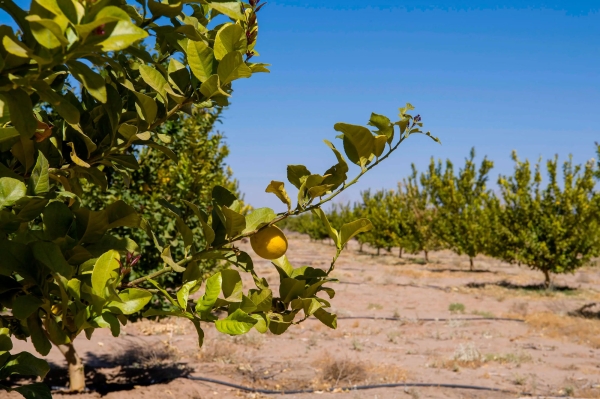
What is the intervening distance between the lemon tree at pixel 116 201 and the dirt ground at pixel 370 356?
387cm

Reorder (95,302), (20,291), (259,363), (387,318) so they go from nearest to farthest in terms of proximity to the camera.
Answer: (95,302)
(20,291)
(259,363)
(387,318)

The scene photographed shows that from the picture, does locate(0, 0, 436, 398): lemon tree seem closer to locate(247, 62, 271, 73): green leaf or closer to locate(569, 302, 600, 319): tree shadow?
locate(247, 62, 271, 73): green leaf

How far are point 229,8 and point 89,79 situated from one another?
16.9 inches

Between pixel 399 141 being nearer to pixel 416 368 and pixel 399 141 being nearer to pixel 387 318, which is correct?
pixel 416 368

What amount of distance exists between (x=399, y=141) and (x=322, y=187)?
23 cm

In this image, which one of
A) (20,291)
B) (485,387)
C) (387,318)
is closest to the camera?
(20,291)

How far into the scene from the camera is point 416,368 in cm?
628

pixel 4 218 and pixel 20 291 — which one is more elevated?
pixel 4 218

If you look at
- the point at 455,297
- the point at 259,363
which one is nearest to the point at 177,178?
the point at 259,363

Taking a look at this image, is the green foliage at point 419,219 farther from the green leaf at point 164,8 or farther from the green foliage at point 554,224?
the green leaf at point 164,8

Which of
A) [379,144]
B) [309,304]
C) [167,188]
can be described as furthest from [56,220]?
[167,188]

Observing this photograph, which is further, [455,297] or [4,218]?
[455,297]

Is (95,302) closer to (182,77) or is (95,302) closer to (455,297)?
(182,77)

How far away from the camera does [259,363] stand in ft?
20.1
